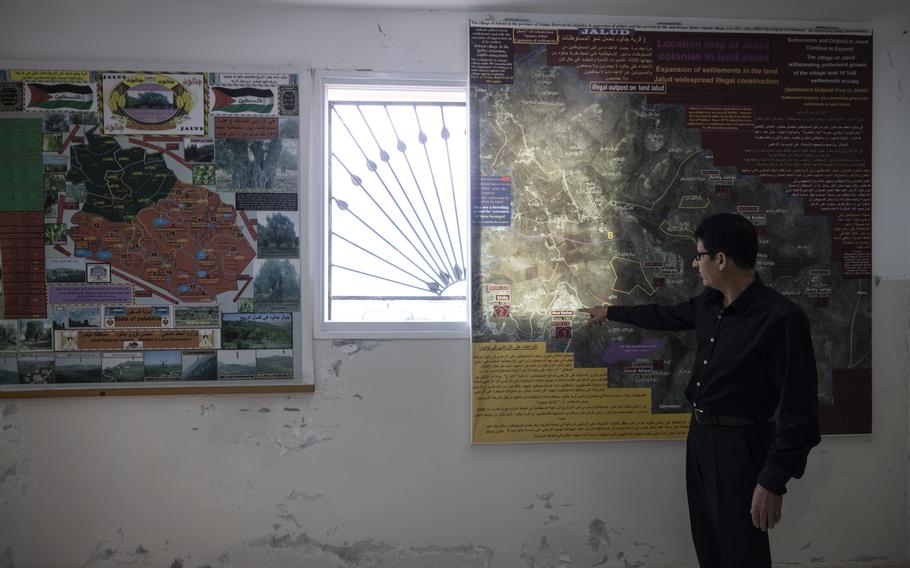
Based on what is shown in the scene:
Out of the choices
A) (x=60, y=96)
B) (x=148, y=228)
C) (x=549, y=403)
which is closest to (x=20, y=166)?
(x=60, y=96)

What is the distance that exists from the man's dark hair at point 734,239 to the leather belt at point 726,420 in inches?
22.5

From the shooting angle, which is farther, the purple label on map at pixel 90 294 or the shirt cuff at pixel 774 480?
the purple label on map at pixel 90 294

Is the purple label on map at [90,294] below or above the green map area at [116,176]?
below

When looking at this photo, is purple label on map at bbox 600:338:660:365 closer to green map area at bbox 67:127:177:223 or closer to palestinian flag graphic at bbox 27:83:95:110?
green map area at bbox 67:127:177:223

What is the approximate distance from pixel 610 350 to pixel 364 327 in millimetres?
1250

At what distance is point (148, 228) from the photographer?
9.15ft

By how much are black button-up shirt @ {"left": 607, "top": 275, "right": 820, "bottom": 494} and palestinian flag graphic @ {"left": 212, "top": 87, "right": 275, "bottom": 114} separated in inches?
88.0

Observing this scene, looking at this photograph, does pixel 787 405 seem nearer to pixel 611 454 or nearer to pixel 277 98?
pixel 611 454

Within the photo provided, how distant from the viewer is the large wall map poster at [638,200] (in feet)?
9.34

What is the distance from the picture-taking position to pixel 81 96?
2.77 metres

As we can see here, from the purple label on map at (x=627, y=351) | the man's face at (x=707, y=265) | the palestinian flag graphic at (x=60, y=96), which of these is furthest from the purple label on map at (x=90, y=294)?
the man's face at (x=707, y=265)

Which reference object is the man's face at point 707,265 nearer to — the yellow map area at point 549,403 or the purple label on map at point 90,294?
the yellow map area at point 549,403

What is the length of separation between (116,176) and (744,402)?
9.73 feet

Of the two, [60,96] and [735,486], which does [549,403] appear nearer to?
[735,486]
